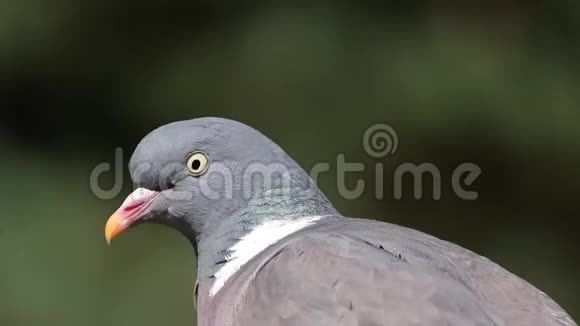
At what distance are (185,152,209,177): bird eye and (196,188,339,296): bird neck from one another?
0.33 feet

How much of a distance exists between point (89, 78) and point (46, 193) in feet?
1.41

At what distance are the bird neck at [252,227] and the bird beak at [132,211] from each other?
0.14 meters

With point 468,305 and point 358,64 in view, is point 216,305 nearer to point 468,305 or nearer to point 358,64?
point 468,305

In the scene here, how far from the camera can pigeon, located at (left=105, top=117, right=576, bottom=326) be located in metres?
1.55

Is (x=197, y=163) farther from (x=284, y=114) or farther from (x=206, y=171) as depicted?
(x=284, y=114)

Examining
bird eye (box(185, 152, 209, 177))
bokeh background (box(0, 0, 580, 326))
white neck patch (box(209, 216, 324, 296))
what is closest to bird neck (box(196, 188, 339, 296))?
white neck patch (box(209, 216, 324, 296))

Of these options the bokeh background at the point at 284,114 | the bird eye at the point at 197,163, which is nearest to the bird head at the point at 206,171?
the bird eye at the point at 197,163

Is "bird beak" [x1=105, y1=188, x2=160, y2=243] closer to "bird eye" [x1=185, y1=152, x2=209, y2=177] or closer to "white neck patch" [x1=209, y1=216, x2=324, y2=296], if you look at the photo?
"bird eye" [x1=185, y1=152, x2=209, y2=177]

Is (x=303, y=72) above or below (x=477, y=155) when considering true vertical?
above

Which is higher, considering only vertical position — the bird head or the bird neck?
the bird head

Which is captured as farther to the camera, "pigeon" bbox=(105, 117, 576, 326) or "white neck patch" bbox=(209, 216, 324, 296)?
"white neck patch" bbox=(209, 216, 324, 296)

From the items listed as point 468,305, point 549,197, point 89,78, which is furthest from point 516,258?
point 468,305

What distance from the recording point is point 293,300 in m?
1.60

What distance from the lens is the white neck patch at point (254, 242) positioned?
1899mm
